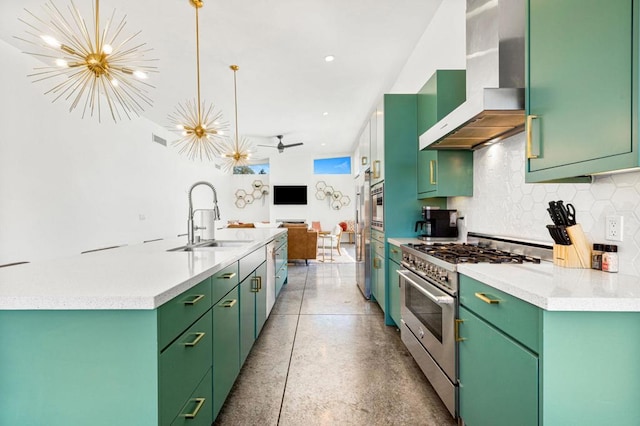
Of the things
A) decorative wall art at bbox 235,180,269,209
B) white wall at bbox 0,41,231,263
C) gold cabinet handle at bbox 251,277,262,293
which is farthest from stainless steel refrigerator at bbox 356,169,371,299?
decorative wall art at bbox 235,180,269,209

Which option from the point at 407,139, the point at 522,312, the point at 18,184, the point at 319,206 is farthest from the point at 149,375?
the point at 319,206

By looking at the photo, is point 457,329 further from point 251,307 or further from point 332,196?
point 332,196

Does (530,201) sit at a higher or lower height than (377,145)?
lower

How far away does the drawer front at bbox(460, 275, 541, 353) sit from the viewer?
1008 mm

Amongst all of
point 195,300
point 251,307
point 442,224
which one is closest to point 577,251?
point 442,224

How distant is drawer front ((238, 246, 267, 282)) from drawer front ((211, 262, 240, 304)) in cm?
13

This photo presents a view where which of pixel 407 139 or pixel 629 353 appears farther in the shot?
pixel 407 139

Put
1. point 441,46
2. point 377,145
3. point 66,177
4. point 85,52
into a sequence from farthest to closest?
point 66,177 → point 377,145 → point 441,46 → point 85,52

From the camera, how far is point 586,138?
1081 mm

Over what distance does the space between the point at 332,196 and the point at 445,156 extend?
25.6ft

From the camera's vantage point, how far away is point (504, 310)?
115cm

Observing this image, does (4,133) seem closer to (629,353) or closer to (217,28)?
(217,28)

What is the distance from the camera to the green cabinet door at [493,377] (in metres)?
1.03

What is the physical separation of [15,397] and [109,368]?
0.32 m
